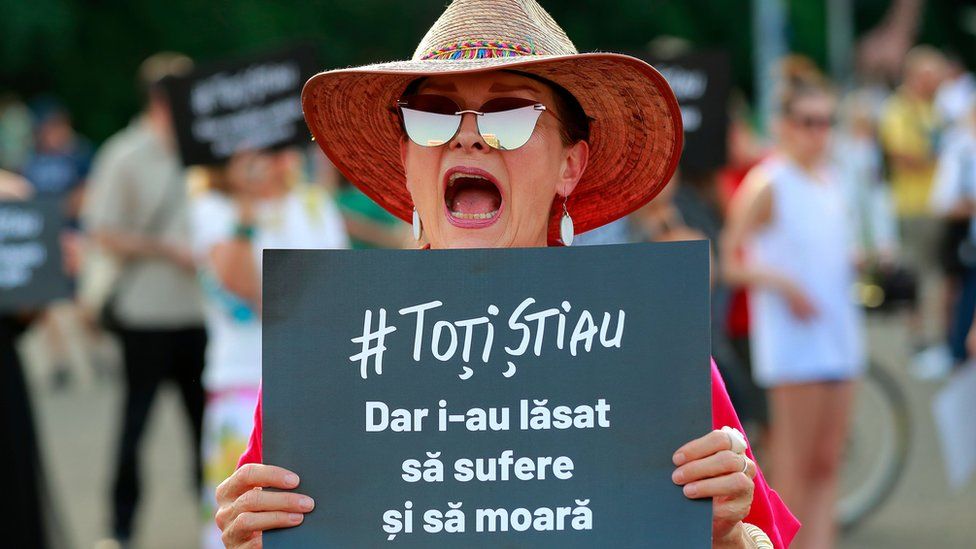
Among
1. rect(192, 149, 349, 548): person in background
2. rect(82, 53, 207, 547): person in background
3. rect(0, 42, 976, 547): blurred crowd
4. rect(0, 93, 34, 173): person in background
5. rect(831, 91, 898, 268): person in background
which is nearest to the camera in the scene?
rect(192, 149, 349, 548): person in background

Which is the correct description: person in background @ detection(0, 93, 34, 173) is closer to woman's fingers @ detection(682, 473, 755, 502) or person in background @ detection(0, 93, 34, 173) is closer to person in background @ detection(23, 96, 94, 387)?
person in background @ detection(23, 96, 94, 387)

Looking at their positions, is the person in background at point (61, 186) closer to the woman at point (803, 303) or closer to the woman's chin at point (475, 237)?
the woman at point (803, 303)

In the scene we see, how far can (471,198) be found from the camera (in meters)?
2.49

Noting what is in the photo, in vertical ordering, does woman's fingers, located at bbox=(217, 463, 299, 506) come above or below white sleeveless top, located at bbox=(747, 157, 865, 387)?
below

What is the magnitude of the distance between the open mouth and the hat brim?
17 cm

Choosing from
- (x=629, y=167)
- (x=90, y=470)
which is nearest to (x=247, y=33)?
(x=90, y=470)

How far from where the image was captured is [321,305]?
7.34 ft

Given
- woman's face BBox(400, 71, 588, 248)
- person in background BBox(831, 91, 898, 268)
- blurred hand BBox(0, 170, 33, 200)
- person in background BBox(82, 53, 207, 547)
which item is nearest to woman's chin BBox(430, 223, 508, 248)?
woman's face BBox(400, 71, 588, 248)

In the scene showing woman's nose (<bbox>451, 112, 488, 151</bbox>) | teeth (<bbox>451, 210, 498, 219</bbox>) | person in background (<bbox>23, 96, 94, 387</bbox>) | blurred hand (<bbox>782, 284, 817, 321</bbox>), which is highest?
person in background (<bbox>23, 96, 94, 387</bbox>)

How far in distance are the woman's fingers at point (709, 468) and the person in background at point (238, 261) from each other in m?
3.74

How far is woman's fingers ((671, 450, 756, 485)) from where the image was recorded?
219cm

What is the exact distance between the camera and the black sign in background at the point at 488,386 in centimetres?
221

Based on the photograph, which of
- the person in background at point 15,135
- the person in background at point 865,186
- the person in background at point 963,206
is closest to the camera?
the person in background at point 963,206

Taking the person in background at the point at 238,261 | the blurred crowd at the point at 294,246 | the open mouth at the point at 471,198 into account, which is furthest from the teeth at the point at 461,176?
the person in background at the point at 238,261
